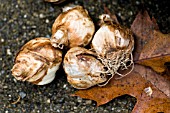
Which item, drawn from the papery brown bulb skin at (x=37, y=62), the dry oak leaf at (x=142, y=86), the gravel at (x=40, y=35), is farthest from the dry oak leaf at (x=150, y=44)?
the papery brown bulb skin at (x=37, y=62)

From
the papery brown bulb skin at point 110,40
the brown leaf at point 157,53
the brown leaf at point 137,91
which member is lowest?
the brown leaf at point 137,91

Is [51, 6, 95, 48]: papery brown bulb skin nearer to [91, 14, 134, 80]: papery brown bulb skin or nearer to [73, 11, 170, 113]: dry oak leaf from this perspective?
[91, 14, 134, 80]: papery brown bulb skin

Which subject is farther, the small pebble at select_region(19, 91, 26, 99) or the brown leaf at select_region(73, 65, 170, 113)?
the small pebble at select_region(19, 91, 26, 99)

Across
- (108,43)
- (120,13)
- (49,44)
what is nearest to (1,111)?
(49,44)

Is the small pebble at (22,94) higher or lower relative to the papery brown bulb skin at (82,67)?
lower

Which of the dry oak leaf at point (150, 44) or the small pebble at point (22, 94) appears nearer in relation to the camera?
the dry oak leaf at point (150, 44)

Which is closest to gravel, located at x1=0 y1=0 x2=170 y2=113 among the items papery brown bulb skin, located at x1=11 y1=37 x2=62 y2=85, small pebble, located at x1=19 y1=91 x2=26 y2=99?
small pebble, located at x1=19 y1=91 x2=26 y2=99

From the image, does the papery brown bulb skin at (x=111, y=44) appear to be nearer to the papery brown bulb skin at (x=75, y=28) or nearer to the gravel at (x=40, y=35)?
the papery brown bulb skin at (x=75, y=28)
